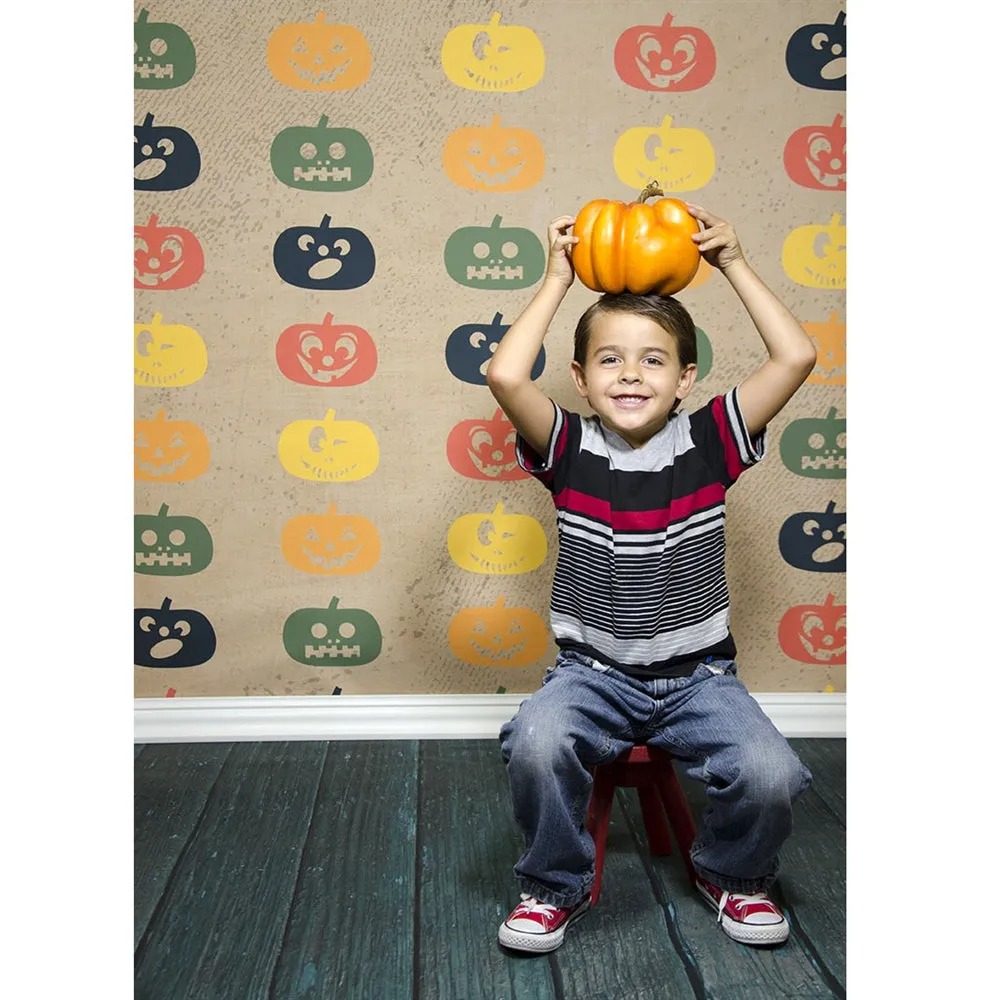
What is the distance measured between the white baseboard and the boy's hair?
0.87 metres

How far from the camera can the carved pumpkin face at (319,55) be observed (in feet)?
6.26

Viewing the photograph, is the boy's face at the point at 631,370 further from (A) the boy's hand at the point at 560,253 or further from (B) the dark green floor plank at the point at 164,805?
(B) the dark green floor plank at the point at 164,805

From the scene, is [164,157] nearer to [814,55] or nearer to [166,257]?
[166,257]

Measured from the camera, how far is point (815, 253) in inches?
77.8

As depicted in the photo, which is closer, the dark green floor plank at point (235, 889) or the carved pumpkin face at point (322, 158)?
the dark green floor plank at point (235, 889)

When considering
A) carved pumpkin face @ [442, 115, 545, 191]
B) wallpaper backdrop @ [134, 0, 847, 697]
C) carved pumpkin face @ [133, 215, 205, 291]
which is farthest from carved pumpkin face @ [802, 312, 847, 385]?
carved pumpkin face @ [133, 215, 205, 291]

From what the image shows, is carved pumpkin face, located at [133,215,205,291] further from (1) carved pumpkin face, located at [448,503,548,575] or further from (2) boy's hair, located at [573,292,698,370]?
(2) boy's hair, located at [573,292,698,370]

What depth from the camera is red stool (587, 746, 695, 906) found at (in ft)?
4.49

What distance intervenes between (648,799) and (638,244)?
812mm

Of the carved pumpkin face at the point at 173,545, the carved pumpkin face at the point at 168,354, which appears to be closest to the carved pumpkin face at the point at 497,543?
the carved pumpkin face at the point at 173,545

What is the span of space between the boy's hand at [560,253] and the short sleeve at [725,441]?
28 cm

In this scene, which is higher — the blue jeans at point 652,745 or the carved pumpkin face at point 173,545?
the carved pumpkin face at point 173,545
